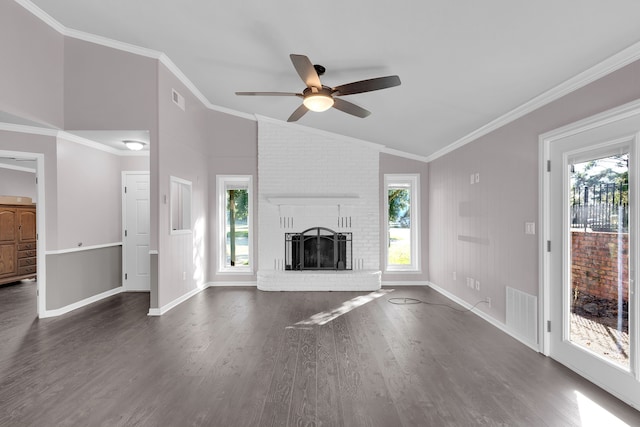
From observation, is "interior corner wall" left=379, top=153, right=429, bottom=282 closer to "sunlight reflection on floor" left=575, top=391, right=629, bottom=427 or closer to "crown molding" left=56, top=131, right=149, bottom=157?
"sunlight reflection on floor" left=575, top=391, right=629, bottom=427

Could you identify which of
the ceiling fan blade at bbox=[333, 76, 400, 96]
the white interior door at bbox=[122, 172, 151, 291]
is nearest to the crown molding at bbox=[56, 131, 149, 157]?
the white interior door at bbox=[122, 172, 151, 291]

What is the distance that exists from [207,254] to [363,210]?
2969 millimetres

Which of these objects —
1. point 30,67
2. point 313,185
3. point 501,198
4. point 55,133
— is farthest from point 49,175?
point 501,198

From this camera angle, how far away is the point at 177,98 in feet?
15.1

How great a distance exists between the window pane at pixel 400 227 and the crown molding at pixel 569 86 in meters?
2.10

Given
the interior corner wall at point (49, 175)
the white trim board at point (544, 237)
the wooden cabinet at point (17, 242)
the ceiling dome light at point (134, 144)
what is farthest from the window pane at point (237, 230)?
the white trim board at point (544, 237)

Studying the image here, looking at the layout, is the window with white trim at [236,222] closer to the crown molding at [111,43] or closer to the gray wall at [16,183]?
the crown molding at [111,43]

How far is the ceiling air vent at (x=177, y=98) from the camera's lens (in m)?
4.48

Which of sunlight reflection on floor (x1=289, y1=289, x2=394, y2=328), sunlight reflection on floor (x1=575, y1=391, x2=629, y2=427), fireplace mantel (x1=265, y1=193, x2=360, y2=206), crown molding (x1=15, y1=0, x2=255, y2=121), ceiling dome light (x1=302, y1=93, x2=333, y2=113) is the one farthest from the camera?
fireplace mantel (x1=265, y1=193, x2=360, y2=206)

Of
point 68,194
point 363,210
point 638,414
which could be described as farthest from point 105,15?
point 638,414

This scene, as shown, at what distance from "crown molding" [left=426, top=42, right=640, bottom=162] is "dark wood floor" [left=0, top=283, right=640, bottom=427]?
229cm

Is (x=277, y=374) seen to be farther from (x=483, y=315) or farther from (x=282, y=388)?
(x=483, y=315)

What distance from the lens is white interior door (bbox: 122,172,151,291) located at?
208 inches

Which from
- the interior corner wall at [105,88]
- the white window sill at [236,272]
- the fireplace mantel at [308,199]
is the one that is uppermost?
the interior corner wall at [105,88]
